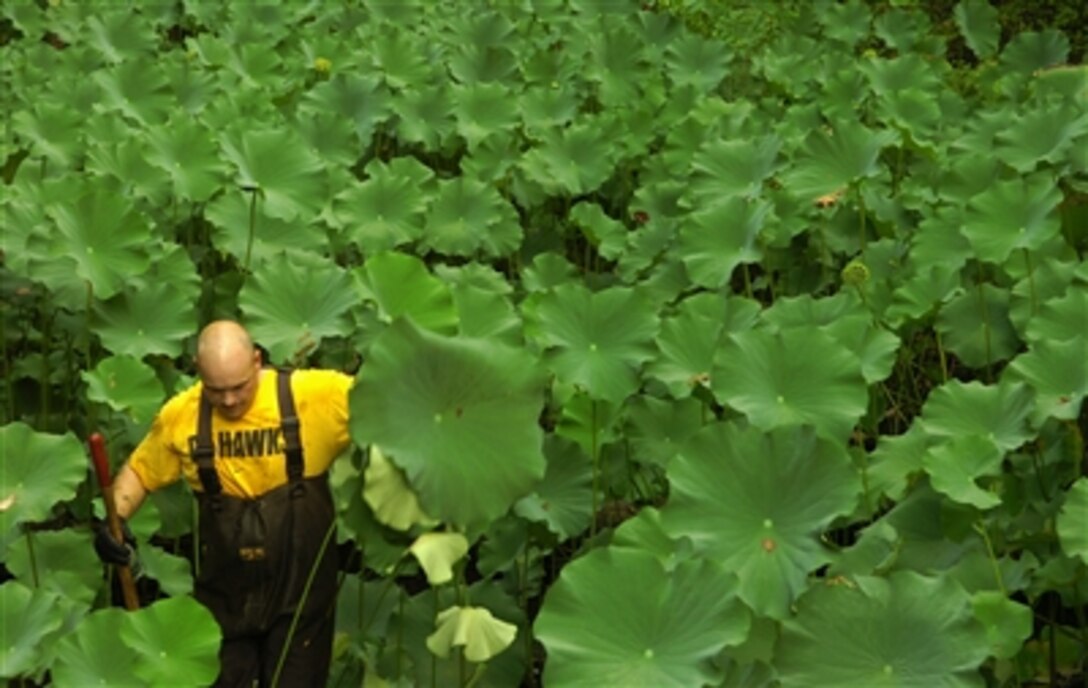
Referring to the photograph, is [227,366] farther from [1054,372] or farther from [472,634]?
[1054,372]

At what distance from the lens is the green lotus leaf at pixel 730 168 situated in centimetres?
495

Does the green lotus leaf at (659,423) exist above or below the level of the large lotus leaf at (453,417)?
below

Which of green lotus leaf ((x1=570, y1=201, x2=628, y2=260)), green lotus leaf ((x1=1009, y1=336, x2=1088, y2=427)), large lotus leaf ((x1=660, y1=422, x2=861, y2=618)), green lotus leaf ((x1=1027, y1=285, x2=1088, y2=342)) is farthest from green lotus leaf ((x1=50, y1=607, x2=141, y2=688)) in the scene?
green lotus leaf ((x1=570, y1=201, x2=628, y2=260))

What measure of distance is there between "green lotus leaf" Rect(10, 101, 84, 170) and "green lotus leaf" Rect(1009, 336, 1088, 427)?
3.23m

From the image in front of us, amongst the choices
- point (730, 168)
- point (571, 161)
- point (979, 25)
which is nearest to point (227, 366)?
point (730, 168)

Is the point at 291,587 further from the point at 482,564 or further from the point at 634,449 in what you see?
the point at 634,449

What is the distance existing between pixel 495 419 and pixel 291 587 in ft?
2.56

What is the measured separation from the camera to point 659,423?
408 cm

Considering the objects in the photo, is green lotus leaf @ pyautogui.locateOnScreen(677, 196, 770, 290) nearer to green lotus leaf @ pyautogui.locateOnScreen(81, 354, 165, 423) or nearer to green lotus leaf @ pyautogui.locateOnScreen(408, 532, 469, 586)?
green lotus leaf @ pyautogui.locateOnScreen(81, 354, 165, 423)

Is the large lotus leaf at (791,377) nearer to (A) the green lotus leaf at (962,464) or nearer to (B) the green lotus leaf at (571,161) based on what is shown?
(A) the green lotus leaf at (962,464)

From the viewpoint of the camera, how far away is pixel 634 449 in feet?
13.4

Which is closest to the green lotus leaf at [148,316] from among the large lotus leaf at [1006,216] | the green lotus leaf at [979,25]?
the large lotus leaf at [1006,216]

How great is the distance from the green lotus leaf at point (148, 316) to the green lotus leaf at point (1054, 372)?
216 cm

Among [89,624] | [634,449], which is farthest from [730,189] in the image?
[89,624]
